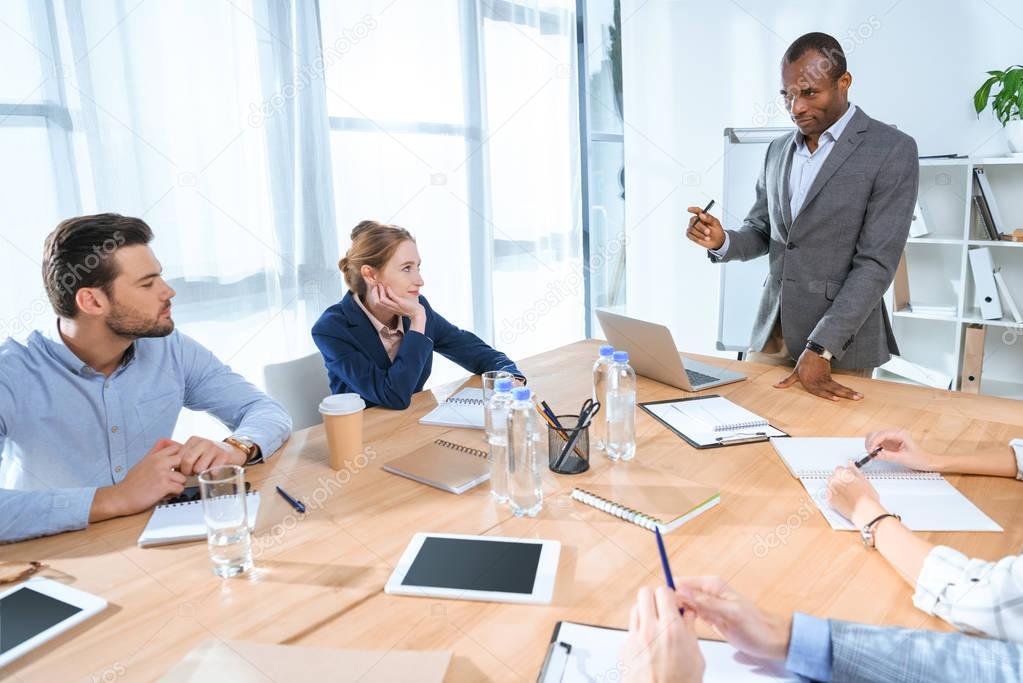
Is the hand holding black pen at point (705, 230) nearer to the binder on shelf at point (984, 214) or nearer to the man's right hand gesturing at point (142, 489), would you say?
the man's right hand gesturing at point (142, 489)

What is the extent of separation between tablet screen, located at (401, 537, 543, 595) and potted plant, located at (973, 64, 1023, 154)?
11.1ft

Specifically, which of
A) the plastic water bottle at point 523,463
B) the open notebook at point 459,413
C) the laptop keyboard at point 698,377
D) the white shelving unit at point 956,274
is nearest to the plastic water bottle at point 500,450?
the plastic water bottle at point 523,463

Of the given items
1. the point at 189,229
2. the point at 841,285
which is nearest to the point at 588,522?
the point at 841,285

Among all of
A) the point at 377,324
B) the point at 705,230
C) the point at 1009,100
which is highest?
the point at 1009,100

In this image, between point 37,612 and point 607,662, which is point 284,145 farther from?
point 607,662

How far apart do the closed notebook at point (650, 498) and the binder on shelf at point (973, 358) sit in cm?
288

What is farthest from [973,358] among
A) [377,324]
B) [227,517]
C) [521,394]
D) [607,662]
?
[227,517]

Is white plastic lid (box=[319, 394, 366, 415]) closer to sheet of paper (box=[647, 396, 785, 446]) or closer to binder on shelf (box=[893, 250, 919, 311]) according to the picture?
sheet of paper (box=[647, 396, 785, 446])

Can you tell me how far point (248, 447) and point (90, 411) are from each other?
407mm

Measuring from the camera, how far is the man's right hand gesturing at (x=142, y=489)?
4.17 ft

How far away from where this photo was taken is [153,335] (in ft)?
5.34

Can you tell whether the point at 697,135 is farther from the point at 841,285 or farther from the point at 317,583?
the point at 317,583

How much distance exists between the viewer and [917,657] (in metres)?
0.84

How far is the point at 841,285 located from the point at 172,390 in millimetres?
1920
